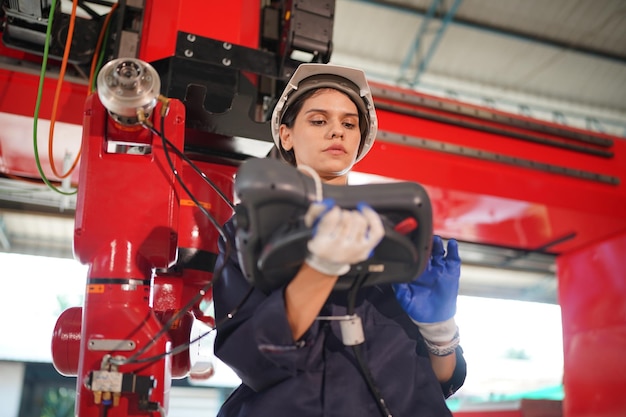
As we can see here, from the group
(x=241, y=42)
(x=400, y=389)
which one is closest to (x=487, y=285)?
(x=241, y=42)

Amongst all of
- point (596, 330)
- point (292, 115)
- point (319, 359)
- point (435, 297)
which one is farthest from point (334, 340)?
point (596, 330)

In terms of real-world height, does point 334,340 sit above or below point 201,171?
below

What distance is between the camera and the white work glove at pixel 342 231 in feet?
2.60

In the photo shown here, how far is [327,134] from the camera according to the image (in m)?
1.30

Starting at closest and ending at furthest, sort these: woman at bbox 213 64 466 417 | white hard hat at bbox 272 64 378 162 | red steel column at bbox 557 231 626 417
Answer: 1. woman at bbox 213 64 466 417
2. white hard hat at bbox 272 64 378 162
3. red steel column at bbox 557 231 626 417

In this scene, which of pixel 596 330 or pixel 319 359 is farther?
pixel 596 330

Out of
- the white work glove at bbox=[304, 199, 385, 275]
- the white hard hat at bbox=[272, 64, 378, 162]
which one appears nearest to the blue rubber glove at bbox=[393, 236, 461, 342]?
the white work glove at bbox=[304, 199, 385, 275]

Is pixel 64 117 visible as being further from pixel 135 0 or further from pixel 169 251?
pixel 169 251

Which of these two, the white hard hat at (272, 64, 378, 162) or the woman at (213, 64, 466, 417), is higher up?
the white hard hat at (272, 64, 378, 162)

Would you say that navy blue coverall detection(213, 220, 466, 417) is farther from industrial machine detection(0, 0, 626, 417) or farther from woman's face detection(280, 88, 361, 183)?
woman's face detection(280, 88, 361, 183)

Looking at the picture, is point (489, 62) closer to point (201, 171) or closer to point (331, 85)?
point (331, 85)

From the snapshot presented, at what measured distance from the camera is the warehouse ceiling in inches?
197

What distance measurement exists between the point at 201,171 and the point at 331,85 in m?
0.40

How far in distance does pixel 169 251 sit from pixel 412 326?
57cm
